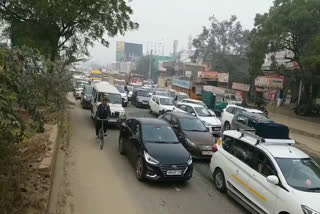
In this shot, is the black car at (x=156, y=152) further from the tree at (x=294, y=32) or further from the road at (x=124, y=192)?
the tree at (x=294, y=32)

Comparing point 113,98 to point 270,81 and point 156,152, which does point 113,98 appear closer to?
point 156,152

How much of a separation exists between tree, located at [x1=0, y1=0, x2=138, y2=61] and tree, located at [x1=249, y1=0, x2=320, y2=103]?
43.4 feet

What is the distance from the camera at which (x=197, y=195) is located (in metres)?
9.08

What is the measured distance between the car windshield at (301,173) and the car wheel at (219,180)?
1896 mm

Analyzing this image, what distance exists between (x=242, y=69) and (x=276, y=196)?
48.1m

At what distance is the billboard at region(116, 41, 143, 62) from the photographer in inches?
6078

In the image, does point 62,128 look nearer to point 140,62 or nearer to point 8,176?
point 8,176

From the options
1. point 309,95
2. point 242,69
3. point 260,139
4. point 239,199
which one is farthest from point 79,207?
point 242,69

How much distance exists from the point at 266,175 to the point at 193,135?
5.25m

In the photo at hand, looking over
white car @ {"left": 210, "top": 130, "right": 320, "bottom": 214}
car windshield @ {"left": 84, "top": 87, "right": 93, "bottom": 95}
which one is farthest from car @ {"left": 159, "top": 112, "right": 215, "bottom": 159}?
car windshield @ {"left": 84, "top": 87, "right": 93, "bottom": 95}

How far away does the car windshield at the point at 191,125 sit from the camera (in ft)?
44.4

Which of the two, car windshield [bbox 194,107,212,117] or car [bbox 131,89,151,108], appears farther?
car [bbox 131,89,151,108]

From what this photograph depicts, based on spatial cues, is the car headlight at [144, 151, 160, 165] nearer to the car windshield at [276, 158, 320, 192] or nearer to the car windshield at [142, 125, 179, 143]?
the car windshield at [142, 125, 179, 143]

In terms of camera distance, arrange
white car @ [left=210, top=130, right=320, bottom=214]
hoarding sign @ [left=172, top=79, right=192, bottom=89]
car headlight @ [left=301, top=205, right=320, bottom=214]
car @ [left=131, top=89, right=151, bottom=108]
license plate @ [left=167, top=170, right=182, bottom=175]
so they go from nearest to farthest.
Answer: car headlight @ [left=301, top=205, right=320, bottom=214], white car @ [left=210, top=130, right=320, bottom=214], license plate @ [left=167, top=170, right=182, bottom=175], car @ [left=131, top=89, right=151, bottom=108], hoarding sign @ [left=172, top=79, right=192, bottom=89]
